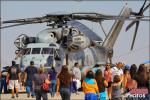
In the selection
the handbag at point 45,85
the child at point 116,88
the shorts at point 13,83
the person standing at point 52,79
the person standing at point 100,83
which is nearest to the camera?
the person standing at point 100,83

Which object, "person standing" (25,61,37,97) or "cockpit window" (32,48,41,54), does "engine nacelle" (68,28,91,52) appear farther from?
"person standing" (25,61,37,97)

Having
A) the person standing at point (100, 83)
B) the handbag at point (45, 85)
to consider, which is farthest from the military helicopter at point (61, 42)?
the person standing at point (100, 83)

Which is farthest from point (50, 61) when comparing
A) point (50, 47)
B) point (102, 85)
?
point (102, 85)

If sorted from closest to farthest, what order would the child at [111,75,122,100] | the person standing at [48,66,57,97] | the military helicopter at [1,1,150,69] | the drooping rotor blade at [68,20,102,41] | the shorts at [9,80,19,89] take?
1. the child at [111,75,122,100]
2. the shorts at [9,80,19,89]
3. the person standing at [48,66,57,97]
4. the military helicopter at [1,1,150,69]
5. the drooping rotor blade at [68,20,102,41]

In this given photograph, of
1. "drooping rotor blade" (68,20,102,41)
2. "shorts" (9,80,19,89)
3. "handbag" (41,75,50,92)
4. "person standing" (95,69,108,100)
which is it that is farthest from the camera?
"drooping rotor blade" (68,20,102,41)

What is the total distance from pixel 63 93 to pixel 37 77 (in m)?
1.26

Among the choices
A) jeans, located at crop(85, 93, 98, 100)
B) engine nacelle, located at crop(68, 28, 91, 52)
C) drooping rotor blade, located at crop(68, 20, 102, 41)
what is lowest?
jeans, located at crop(85, 93, 98, 100)

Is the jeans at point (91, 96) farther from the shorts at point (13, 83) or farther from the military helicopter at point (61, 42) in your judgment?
the military helicopter at point (61, 42)

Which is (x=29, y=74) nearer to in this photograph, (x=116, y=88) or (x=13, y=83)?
(x=13, y=83)

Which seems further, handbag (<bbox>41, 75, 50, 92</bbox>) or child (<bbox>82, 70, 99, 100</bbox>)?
handbag (<bbox>41, 75, 50, 92</bbox>)

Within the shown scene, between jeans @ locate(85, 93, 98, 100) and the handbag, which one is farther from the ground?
the handbag

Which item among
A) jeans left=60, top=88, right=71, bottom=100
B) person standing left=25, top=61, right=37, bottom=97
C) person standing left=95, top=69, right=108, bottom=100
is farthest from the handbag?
person standing left=25, top=61, right=37, bottom=97

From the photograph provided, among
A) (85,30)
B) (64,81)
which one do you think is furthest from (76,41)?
(64,81)

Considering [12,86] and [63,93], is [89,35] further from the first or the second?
[63,93]
